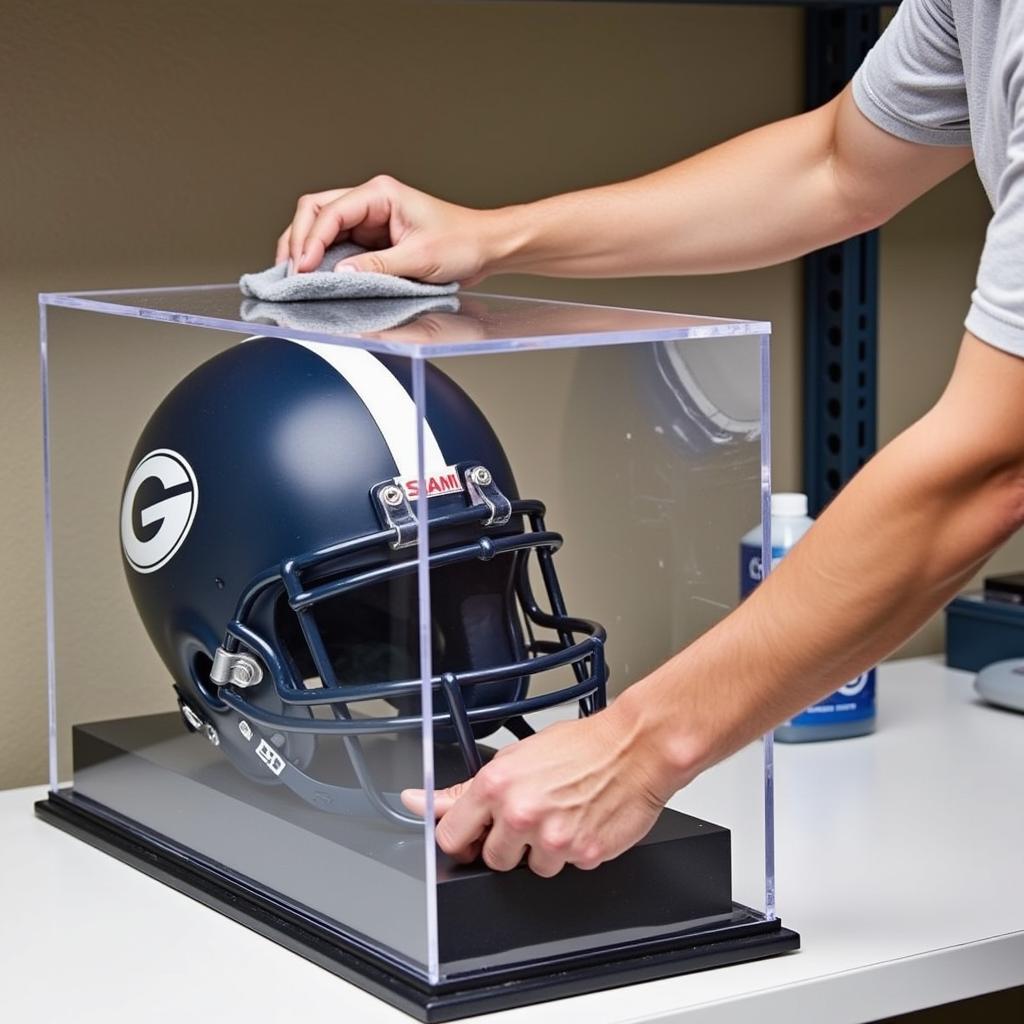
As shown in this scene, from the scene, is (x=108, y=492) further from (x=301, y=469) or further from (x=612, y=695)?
(x=612, y=695)

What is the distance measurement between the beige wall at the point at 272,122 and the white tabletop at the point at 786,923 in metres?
0.36

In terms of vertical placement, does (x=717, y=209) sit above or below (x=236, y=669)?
above

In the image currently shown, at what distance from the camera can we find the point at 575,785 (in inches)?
36.4

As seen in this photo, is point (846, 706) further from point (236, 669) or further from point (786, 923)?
point (236, 669)

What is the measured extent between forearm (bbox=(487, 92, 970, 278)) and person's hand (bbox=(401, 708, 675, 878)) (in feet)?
1.57

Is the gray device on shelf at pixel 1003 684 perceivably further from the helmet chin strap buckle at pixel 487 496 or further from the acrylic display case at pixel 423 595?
the helmet chin strap buckle at pixel 487 496

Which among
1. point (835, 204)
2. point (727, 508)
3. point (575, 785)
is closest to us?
point (575, 785)

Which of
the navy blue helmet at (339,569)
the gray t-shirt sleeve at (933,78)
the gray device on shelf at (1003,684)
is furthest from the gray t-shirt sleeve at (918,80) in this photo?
the gray device on shelf at (1003,684)

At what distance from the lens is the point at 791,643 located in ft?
2.87

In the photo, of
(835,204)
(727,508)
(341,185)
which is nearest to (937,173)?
(835,204)

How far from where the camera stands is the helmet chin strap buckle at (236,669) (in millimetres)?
1085

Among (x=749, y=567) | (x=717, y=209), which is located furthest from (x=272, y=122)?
(x=749, y=567)

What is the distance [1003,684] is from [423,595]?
0.80 meters

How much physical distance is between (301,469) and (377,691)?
6.4 inches
